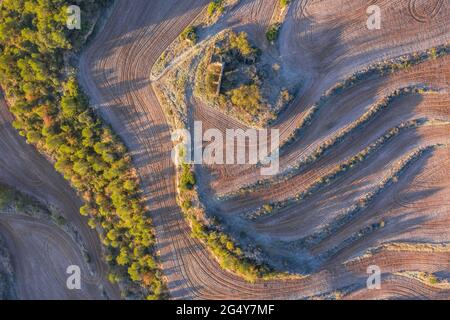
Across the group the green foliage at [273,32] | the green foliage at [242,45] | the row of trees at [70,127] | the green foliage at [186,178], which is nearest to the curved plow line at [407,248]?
the green foliage at [186,178]

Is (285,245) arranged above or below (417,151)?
below

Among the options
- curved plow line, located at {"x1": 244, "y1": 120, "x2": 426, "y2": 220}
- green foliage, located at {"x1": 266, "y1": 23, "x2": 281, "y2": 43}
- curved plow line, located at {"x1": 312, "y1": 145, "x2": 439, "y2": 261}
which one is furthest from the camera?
curved plow line, located at {"x1": 312, "y1": 145, "x2": 439, "y2": 261}

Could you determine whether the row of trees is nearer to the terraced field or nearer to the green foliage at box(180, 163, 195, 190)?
the terraced field

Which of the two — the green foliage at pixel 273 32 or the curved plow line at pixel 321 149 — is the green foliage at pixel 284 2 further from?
the curved plow line at pixel 321 149

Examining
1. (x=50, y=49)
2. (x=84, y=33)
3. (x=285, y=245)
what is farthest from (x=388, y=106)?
(x=50, y=49)

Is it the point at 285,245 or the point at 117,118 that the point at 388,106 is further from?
the point at 117,118

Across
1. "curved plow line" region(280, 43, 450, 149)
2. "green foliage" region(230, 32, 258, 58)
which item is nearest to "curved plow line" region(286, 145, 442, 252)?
"curved plow line" region(280, 43, 450, 149)
